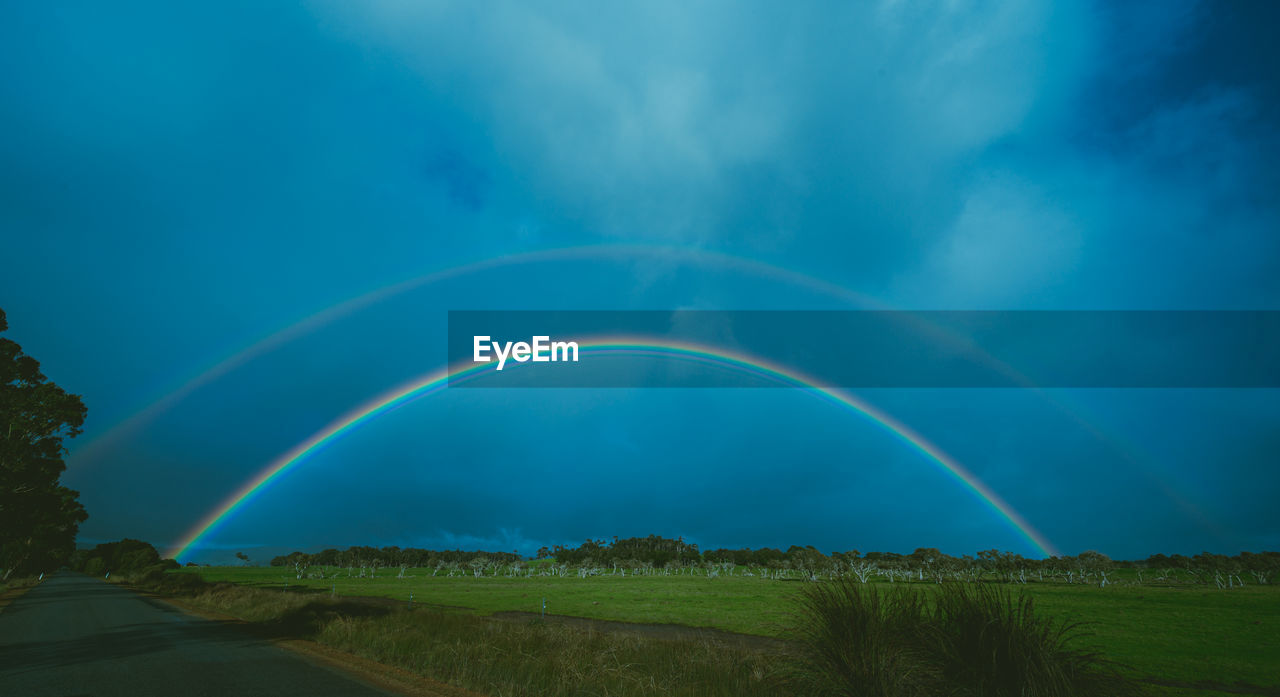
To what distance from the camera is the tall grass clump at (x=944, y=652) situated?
322 inches

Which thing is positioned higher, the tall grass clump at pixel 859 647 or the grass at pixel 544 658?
the tall grass clump at pixel 859 647

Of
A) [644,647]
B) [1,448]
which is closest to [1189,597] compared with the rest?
[644,647]

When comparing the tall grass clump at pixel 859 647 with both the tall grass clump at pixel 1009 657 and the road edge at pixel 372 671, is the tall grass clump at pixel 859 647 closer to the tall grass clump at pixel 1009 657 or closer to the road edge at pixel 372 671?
the tall grass clump at pixel 1009 657

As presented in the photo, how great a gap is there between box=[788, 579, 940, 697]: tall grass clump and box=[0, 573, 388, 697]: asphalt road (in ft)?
27.0

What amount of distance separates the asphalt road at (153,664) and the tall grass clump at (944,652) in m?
8.51

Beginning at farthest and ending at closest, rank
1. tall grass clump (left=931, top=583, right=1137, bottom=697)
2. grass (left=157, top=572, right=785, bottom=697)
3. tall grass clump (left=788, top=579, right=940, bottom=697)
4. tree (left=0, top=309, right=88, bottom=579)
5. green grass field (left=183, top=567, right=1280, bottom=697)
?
tree (left=0, top=309, right=88, bottom=579), green grass field (left=183, top=567, right=1280, bottom=697), grass (left=157, top=572, right=785, bottom=697), tall grass clump (left=788, top=579, right=940, bottom=697), tall grass clump (left=931, top=583, right=1137, bottom=697)

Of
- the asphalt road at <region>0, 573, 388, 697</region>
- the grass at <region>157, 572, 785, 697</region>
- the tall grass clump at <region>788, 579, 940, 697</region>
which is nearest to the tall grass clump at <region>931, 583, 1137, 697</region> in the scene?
the tall grass clump at <region>788, 579, 940, 697</region>

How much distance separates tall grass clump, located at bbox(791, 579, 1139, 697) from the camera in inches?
322

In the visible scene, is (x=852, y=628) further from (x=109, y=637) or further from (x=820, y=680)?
(x=109, y=637)

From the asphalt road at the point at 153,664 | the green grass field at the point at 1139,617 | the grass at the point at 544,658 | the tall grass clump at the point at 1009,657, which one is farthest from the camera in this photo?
the green grass field at the point at 1139,617

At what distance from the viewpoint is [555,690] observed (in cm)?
1178

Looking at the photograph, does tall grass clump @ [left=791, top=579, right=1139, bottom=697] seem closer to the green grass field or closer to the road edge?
the road edge

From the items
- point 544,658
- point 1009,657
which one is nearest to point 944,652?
point 1009,657

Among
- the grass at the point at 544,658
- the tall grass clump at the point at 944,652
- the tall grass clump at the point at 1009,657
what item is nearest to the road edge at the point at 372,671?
the grass at the point at 544,658
